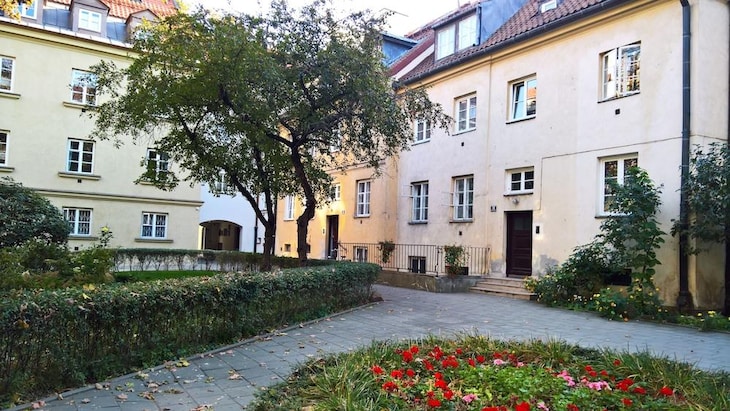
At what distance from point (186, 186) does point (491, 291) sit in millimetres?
17293

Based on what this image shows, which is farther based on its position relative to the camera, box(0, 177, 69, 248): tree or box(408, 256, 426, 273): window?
box(408, 256, 426, 273): window

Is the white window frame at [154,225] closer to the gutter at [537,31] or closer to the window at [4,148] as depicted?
the window at [4,148]

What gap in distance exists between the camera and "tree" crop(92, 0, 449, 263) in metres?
11.8

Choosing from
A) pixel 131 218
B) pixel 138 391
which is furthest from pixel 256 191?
pixel 131 218

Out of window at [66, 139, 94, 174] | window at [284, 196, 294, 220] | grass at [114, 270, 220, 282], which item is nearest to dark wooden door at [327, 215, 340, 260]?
window at [284, 196, 294, 220]

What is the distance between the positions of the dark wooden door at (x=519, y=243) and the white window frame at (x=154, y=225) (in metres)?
17.2

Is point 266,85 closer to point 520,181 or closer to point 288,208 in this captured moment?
point 520,181

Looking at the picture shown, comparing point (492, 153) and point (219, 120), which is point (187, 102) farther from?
point (492, 153)

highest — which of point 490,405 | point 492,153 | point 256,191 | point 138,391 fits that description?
point 492,153

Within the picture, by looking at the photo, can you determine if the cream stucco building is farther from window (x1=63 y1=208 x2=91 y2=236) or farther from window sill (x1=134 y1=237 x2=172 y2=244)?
window (x1=63 y1=208 x2=91 y2=236)

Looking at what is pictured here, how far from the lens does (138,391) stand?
18.3 feet

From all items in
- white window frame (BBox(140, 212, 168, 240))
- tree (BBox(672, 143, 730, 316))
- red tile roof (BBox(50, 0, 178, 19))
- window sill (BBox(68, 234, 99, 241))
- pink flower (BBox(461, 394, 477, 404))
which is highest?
red tile roof (BBox(50, 0, 178, 19))

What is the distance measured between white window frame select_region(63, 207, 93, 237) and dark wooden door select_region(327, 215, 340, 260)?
10.6 m

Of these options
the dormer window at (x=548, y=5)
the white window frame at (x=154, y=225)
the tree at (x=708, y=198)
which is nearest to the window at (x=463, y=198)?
the dormer window at (x=548, y=5)
